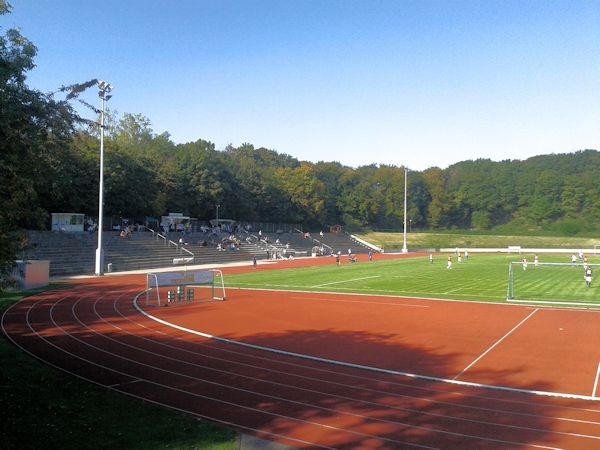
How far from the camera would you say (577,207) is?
351 ft

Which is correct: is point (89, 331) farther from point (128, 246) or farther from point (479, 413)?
point (128, 246)

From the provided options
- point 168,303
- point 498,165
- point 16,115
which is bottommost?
point 168,303

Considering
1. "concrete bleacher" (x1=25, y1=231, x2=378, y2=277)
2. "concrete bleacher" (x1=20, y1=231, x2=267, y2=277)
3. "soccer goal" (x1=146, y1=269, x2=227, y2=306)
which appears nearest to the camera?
"soccer goal" (x1=146, y1=269, x2=227, y2=306)

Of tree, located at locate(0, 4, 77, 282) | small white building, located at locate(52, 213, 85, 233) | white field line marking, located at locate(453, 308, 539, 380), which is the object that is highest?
tree, located at locate(0, 4, 77, 282)

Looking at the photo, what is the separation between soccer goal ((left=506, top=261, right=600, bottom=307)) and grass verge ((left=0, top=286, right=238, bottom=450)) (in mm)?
18664

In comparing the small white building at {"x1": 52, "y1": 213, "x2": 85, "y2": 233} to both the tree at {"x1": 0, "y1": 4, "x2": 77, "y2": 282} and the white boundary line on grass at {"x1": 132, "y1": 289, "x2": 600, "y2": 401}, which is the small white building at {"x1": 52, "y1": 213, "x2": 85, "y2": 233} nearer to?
the white boundary line on grass at {"x1": 132, "y1": 289, "x2": 600, "y2": 401}

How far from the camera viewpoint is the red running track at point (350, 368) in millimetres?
7973

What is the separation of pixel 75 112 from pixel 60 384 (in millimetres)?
5219

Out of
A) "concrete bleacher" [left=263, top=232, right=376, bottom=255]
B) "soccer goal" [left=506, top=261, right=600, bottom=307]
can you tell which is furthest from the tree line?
"soccer goal" [left=506, top=261, right=600, bottom=307]

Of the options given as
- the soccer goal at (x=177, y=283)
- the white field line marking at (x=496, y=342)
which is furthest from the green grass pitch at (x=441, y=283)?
the soccer goal at (x=177, y=283)

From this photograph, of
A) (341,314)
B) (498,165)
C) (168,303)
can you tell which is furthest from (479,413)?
(498,165)

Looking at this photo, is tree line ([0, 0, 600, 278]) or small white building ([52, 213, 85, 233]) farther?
small white building ([52, 213, 85, 233])

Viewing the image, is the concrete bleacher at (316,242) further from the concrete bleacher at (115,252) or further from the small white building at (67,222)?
the small white building at (67,222)

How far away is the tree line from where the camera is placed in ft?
26.0
